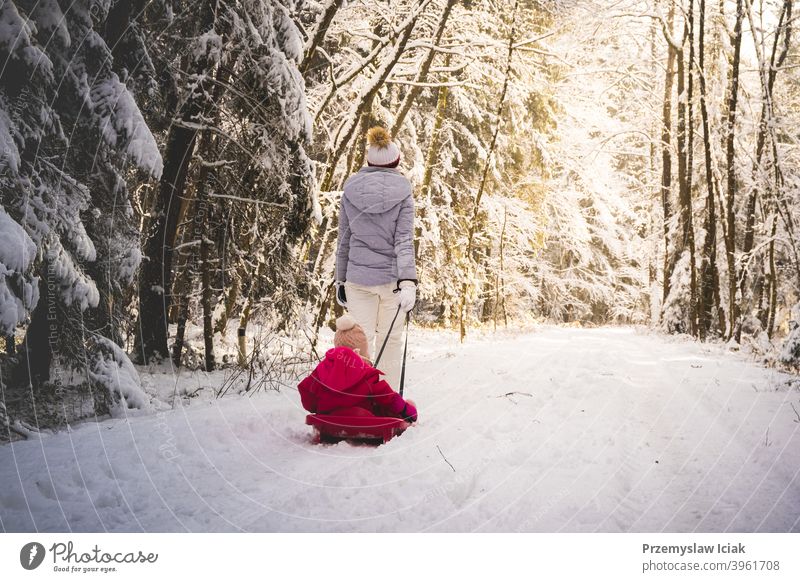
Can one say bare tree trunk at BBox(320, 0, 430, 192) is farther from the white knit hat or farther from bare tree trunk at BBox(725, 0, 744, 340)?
bare tree trunk at BBox(725, 0, 744, 340)

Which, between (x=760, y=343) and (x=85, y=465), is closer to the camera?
(x=85, y=465)

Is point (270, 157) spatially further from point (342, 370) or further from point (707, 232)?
point (707, 232)

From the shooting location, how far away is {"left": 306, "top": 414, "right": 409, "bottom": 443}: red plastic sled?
372cm

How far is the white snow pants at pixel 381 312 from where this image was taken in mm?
4680

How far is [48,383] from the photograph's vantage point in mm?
5281

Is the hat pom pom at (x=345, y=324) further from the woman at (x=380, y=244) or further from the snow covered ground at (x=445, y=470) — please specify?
the snow covered ground at (x=445, y=470)

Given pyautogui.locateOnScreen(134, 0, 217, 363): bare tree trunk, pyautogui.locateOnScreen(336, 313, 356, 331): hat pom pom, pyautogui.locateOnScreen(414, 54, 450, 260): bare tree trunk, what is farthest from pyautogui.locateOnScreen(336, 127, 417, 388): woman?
→ pyautogui.locateOnScreen(414, 54, 450, 260): bare tree trunk

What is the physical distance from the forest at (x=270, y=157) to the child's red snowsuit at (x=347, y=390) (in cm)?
198

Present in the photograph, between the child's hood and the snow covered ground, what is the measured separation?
461 mm
